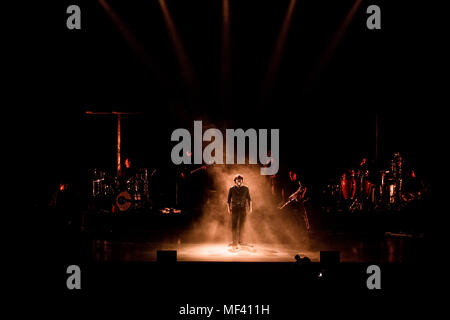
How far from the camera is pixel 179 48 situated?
12445mm

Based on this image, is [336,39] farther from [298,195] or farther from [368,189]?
[368,189]

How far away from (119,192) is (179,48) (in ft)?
15.6

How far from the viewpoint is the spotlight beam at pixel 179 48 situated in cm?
1161

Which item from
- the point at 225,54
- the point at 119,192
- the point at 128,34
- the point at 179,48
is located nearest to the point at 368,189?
the point at 225,54

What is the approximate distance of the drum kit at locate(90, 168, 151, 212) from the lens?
550 inches

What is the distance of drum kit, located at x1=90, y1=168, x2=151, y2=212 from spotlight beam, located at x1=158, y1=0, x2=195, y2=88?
11.7ft

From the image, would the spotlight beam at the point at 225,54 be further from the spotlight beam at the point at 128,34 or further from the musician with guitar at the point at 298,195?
the musician with guitar at the point at 298,195

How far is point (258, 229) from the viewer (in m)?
12.6

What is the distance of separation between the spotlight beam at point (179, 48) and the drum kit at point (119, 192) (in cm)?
356

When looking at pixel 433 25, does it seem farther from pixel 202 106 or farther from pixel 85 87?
pixel 85 87

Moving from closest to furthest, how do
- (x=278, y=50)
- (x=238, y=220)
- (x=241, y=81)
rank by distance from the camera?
(x=238, y=220) → (x=278, y=50) → (x=241, y=81)

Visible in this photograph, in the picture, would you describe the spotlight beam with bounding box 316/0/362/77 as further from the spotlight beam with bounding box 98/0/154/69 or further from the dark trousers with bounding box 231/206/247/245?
the dark trousers with bounding box 231/206/247/245

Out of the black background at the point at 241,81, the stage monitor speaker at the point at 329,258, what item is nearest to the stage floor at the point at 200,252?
the stage monitor speaker at the point at 329,258
